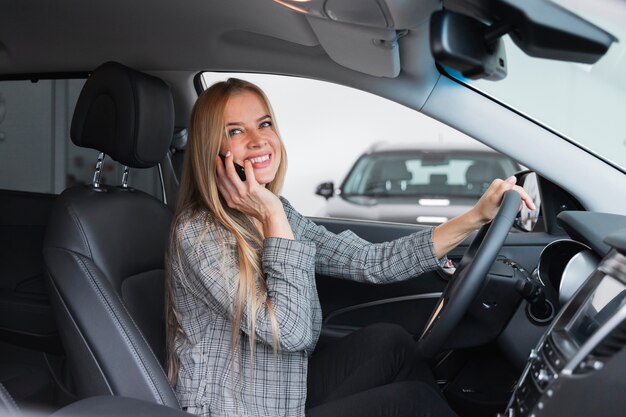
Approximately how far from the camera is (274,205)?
5.77 ft

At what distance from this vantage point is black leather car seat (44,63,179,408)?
1598mm

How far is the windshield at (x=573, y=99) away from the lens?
1.79 meters

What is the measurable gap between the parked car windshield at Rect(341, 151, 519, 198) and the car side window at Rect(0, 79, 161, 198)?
7.75 feet

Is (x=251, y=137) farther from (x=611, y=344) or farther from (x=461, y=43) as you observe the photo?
(x=611, y=344)

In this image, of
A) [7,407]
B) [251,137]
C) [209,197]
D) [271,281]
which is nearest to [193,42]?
[251,137]

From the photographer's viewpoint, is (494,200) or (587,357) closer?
(587,357)

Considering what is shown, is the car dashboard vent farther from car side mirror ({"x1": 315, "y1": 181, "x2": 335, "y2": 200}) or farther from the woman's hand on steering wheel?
car side mirror ({"x1": 315, "y1": 181, "x2": 335, "y2": 200})

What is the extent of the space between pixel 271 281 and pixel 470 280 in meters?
0.42

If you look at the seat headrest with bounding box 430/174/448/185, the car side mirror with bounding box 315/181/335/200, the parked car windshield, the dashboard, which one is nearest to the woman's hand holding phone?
the dashboard

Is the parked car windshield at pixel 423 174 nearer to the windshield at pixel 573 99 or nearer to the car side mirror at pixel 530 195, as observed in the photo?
the car side mirror at pixel 530 195

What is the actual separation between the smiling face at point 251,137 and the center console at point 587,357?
34.1 inches

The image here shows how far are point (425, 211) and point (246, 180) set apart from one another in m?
3.53

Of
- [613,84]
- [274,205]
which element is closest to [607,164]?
[613,84]

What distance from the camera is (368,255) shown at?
7.00 ft
